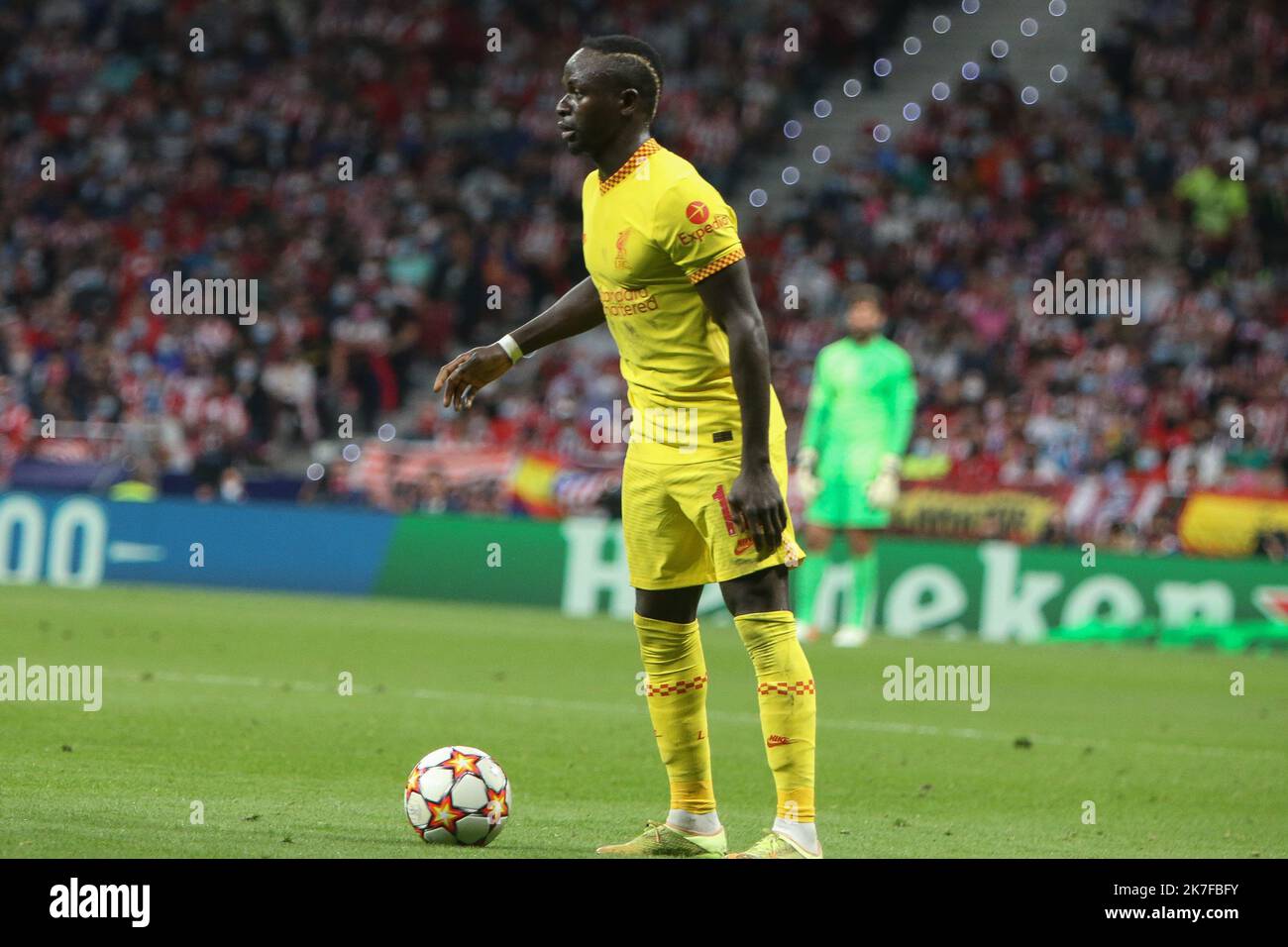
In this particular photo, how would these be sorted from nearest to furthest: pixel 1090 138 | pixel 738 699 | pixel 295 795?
1. pixel 295 795
2. pixel 738 699
3. pixel 1090 138

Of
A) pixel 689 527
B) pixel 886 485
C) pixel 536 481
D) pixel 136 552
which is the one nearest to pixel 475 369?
pixel 689 527

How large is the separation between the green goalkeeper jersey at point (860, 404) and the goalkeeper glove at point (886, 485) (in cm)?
15

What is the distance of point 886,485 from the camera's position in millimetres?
14750

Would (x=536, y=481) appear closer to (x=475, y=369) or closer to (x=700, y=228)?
(x=475, y=369)

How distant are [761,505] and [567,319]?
4.06 feet

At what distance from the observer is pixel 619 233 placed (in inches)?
245

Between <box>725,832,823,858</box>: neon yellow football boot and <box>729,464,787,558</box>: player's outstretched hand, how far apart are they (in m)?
0.87

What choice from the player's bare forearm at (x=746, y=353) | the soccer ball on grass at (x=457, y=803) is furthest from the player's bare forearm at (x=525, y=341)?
the soccer ball on grass at (x=457, y=803)

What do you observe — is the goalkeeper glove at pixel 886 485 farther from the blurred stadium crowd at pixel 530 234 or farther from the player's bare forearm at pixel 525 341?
the player's bare forearm at pixel 525 341

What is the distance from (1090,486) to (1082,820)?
11.0 m

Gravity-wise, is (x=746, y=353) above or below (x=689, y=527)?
above

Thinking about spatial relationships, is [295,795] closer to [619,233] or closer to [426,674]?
[619,233]

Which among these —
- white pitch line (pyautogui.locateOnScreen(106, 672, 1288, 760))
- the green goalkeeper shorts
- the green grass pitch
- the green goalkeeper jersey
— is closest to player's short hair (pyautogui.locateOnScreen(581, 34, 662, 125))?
the green grass pitch
